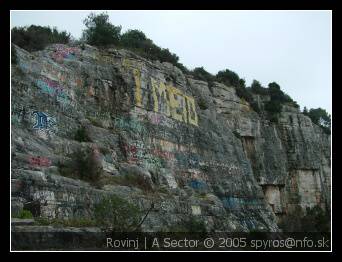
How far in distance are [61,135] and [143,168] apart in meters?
6.28

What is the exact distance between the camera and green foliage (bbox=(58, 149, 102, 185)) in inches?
956

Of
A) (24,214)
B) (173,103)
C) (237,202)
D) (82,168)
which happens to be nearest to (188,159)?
(173,103)

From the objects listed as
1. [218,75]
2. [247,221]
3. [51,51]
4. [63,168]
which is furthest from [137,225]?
[218,75]

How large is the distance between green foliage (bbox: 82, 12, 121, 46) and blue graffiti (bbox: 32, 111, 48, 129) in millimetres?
13710

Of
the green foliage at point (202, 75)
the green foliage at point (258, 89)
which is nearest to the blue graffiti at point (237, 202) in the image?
the green foliage at point (202, 75)

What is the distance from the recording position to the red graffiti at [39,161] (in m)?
22.5

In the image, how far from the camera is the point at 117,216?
20500 mm

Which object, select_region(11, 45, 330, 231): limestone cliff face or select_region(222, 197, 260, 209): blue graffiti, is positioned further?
select_region(222, 197, 260, 209): blue graffiti

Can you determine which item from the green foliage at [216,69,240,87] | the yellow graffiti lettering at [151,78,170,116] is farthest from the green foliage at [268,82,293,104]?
the yellow graffiti lettering at [151,78,170,116]

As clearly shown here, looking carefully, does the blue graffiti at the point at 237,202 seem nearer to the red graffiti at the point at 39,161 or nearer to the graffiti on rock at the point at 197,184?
the graffiti on rock at the point at 197,184

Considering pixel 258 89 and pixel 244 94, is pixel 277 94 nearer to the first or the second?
pixel 258 89

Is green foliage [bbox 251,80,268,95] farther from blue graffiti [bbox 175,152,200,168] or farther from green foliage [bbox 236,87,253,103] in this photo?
blue graffiti [bbox 175,152,200,168]

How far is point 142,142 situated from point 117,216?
1261 cm

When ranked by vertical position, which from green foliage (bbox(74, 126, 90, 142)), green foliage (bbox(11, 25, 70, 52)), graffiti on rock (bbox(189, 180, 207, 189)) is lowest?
graffiti on rock (bbox(189, 180, 207, 189))
